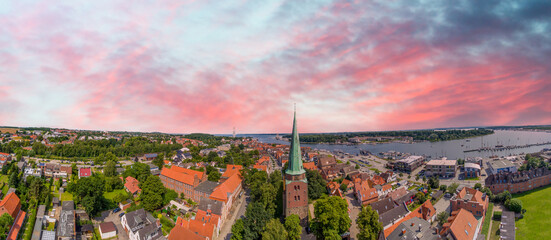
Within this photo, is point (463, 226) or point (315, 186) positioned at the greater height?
point (315, 186)

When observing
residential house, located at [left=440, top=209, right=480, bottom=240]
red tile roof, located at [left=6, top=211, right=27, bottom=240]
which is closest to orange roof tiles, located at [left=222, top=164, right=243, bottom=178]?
red tile roof, located at [left=6, top=211, right=27, bottom=240]

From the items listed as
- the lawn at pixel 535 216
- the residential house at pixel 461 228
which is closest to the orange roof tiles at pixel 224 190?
the residential house at pixel 461 228

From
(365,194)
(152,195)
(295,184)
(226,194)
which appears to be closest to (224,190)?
(226,194)

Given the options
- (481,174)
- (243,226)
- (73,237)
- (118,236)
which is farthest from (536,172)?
(73,237)

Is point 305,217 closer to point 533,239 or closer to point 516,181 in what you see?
point 533,239

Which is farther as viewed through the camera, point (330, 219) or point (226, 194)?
point (226, 194)

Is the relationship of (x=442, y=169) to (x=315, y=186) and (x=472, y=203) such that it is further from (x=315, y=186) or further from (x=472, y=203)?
(x=315, y=186)

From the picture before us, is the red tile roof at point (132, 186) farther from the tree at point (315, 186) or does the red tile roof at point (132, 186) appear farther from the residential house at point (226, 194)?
the tree at point (315, 186)
